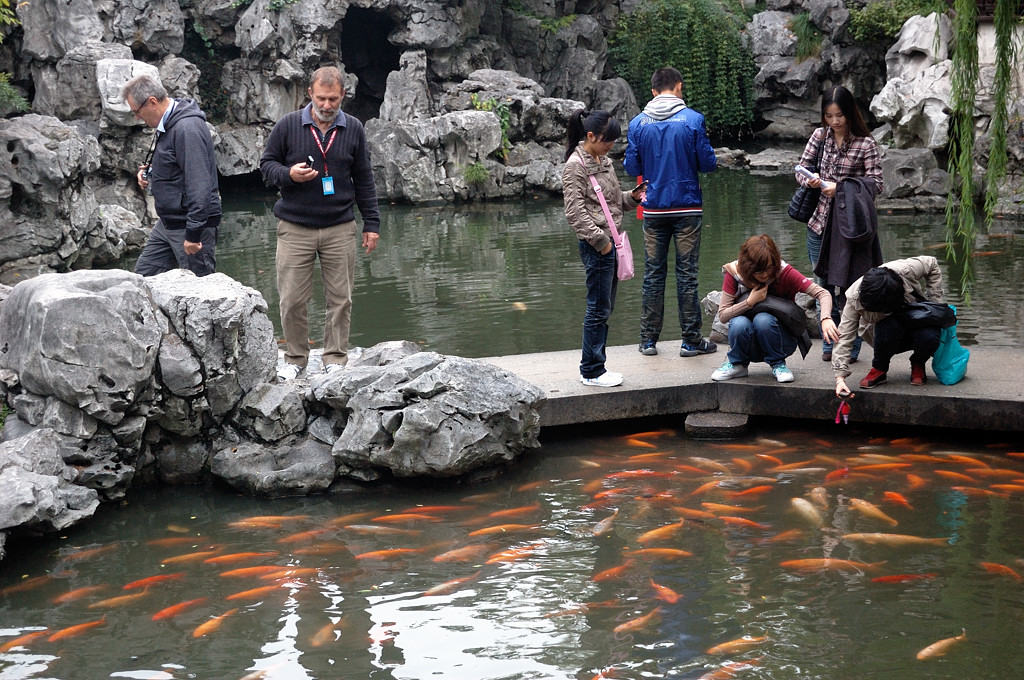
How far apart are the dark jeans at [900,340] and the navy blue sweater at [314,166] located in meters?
3.64


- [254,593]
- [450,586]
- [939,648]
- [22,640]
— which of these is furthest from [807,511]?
[22,640]

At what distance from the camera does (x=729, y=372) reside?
23.3 feet

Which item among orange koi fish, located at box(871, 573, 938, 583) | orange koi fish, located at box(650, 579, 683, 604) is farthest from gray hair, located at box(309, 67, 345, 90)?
orange koi fish, located at box(871, 573, 938, 583)

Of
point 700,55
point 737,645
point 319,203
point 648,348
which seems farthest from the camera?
point 700,55

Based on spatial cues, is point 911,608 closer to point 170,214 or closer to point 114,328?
point 114,328

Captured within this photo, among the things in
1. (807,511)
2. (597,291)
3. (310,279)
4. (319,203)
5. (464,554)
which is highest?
(319,203)

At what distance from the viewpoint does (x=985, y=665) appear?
13.4 feet

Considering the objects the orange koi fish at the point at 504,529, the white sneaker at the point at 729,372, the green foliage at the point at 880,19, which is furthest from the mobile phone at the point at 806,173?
the green foliage at the point at 880,19

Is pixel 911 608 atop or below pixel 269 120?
below

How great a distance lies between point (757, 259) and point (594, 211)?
1.15m

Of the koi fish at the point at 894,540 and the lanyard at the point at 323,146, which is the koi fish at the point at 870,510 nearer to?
the koi fish at the point at 894,540

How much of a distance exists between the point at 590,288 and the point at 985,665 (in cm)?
361

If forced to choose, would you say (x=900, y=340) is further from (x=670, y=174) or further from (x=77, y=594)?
Result: (x=77, y=594)

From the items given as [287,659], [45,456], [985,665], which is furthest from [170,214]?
[985,665]
